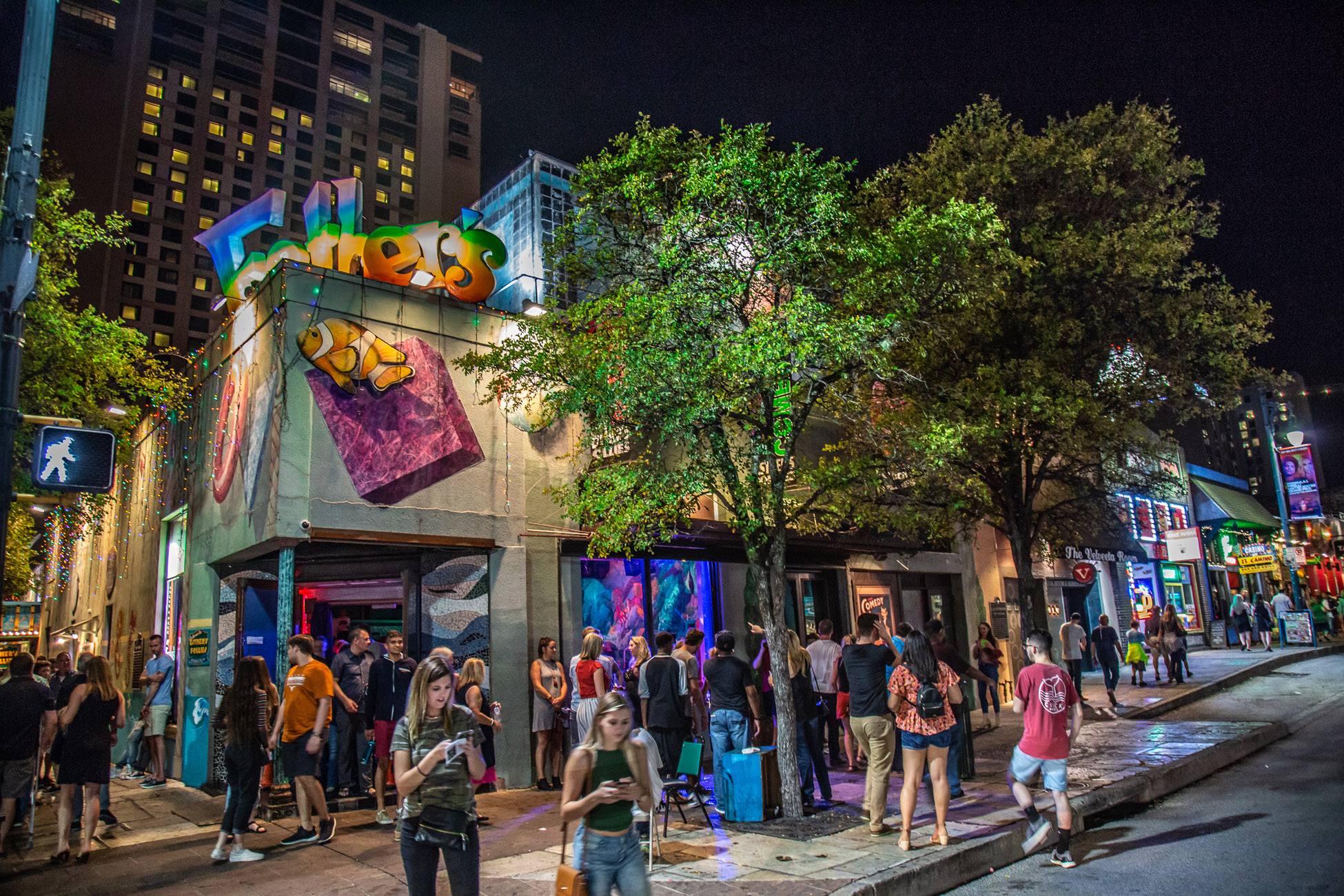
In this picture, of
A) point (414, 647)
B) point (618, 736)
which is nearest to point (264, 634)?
point (414, 647)

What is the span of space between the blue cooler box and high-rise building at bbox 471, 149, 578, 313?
11.0 m

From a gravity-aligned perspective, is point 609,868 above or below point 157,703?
below

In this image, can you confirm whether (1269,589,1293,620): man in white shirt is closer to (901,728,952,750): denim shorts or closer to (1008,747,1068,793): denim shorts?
(1008,747,1068,793): denim shorts

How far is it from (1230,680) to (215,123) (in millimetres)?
94329

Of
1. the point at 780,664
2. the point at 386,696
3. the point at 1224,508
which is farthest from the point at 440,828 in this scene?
the point at 1224,508

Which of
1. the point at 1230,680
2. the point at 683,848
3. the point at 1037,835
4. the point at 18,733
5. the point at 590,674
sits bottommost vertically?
the point at 1230,680

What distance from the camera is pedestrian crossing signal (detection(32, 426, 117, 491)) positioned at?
6.52m

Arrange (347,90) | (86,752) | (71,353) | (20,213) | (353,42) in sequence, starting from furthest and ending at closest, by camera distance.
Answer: (353,42) → (347,90) → (71,353) → (86,752) → (20,213)

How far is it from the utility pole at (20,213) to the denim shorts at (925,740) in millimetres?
7314

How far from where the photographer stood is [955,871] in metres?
6.60

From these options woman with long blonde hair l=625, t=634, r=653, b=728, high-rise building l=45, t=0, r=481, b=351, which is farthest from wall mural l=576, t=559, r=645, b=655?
high-rise building l=45, t=0, r=481, b=351

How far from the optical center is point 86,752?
781cm

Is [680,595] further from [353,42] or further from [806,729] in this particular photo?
[353,42]

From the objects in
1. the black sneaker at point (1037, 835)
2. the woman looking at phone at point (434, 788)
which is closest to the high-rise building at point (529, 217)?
the black sneaker at point (1037, 835)
